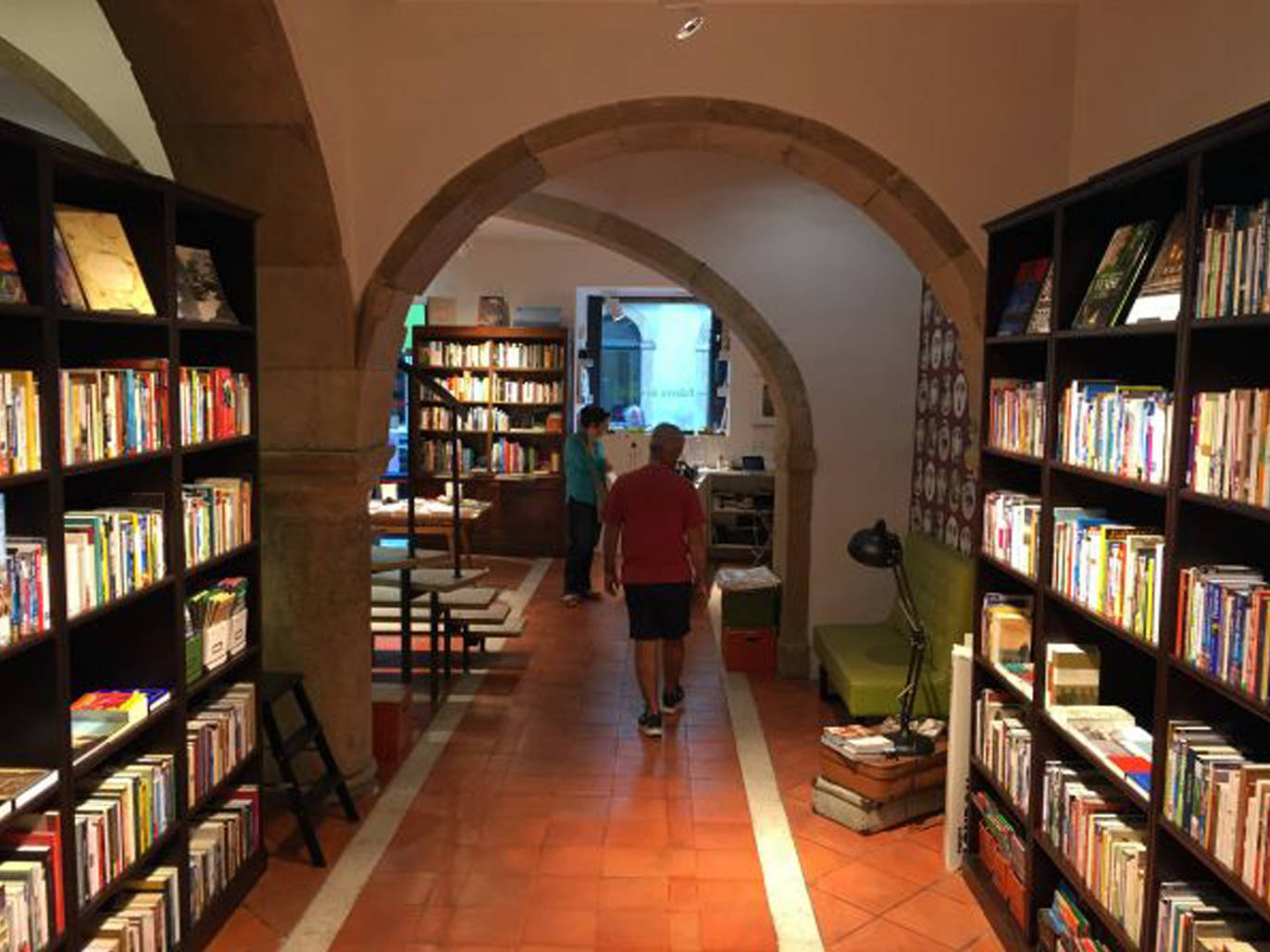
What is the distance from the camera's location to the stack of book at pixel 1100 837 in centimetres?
288

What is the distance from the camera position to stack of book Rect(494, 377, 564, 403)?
445 inches

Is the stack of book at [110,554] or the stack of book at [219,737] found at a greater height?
the stack of book at [110,554]

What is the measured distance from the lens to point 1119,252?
3174 mm

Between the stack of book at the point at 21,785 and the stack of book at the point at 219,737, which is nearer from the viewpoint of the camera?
the stack of book at the point at 21,785

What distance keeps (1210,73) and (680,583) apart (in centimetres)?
342

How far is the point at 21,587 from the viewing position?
2.59m

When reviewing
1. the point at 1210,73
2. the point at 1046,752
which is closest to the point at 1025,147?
the point at 1210,73

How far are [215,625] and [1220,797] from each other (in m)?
3.09

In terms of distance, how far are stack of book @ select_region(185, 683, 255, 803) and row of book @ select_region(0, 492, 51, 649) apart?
106cm

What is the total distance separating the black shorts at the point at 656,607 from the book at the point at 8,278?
3712 millimetres

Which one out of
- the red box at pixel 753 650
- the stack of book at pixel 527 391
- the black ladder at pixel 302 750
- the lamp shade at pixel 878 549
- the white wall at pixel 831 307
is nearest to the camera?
the black ladder at pixel 302 750

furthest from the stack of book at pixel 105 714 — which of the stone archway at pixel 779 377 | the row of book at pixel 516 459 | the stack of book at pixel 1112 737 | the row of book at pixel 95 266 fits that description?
the row of book at pixel 516 459

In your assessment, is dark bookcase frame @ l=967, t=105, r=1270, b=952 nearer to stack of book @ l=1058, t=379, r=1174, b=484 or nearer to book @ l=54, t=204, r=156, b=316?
stack of book @ l=1058, t=379, r=1174, b=484

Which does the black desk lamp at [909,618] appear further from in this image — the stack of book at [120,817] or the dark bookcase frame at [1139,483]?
the stack of book at [120,817]
